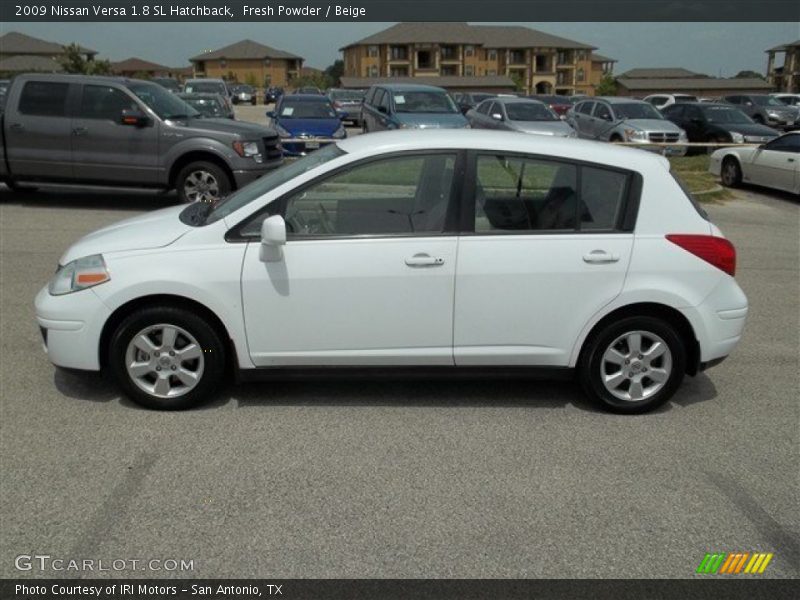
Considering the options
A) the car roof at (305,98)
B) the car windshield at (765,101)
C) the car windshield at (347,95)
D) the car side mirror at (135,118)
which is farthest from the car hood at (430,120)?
the car windshield at (765,101)

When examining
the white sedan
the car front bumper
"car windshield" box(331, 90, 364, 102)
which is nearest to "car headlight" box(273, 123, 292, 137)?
the white sedan

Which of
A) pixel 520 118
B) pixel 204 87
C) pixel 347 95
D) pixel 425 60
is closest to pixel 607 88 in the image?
pixel 425 60

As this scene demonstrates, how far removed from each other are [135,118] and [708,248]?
9497 millimetres

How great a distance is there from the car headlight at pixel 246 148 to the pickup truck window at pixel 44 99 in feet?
9.13

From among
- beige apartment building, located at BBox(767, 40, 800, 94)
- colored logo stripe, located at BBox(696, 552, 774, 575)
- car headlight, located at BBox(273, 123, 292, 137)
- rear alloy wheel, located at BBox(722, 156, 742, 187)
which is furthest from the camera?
beige apartment building, located at BBox(767, 40, 800, 94)

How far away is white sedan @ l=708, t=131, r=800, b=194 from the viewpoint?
49.2 ft

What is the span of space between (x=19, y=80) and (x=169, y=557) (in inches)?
435

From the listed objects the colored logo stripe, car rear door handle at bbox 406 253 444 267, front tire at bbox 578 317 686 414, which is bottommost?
the colored logo stripe

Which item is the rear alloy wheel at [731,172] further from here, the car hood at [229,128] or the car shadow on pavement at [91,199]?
the car shadow on pavement at [91,199]

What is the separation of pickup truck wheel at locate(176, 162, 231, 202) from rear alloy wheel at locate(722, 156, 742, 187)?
35.5 ft

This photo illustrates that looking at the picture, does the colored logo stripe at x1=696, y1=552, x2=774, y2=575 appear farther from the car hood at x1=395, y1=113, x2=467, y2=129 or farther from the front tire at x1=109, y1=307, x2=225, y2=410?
the car hood at x1=395, y1=113, x2=467, y2=129

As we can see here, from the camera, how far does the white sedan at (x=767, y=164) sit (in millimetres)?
14992

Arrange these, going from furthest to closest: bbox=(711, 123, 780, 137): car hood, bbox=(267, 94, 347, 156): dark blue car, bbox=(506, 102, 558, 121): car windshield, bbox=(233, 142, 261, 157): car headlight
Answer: bbox=(711, 123, 780, 137): car hood → bbox=(506, 102, 558, 121): car windshield → bbox=(267, 94, 347, 156): dark blue car → bbox=(233, 142, 261, 157): car headlight
